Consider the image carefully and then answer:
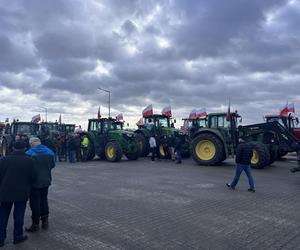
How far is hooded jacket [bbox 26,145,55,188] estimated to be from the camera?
5043mm

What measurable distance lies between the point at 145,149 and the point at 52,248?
13958mm

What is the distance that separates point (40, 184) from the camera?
4996 millimetres

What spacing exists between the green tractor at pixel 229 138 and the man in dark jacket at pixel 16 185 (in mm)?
10333

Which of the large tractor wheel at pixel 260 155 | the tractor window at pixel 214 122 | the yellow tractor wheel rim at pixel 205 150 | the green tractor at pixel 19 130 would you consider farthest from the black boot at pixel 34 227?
the green tractor at pixel 19 130

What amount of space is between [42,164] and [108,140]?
11.9 meters

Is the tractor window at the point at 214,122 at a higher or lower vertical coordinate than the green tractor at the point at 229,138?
higher

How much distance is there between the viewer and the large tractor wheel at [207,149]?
1366cm

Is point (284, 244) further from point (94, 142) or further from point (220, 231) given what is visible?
point (94, 142)

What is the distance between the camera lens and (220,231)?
16.5 feet

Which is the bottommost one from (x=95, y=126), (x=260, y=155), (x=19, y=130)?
(x=260, y=155)

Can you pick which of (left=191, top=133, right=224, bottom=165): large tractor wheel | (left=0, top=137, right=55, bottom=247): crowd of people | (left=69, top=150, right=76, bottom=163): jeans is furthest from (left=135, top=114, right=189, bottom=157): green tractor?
(left=0, top=137, right=55, bottom=247): crowd of people

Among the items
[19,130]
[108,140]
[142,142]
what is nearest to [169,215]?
[108,140]

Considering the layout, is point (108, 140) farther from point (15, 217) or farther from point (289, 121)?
point (15, 217)

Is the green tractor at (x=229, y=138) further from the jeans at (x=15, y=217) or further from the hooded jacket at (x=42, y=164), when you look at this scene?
the jeans at (x=15, y=217)
